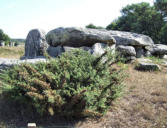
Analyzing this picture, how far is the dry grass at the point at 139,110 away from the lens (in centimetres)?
326

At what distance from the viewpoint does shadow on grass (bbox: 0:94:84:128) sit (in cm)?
314

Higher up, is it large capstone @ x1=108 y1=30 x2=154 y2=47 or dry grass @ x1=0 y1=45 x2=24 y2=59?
large capstone @ x1=108 y1=30 x2=154 y2=47

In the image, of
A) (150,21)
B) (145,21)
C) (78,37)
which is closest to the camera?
(78,37)

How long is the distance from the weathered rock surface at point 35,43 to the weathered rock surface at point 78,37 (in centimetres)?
81

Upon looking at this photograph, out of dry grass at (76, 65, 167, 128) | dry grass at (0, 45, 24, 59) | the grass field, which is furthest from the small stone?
dry grass at (0, 45, 24, 59)

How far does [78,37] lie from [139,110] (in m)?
5.15

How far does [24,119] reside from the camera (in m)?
3.32

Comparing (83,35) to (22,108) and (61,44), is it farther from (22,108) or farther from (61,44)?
(22,108)

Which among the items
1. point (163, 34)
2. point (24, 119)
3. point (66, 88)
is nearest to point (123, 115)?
point (66, 88)

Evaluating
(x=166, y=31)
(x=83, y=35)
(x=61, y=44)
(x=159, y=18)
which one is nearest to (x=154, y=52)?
(x=83, y=35)

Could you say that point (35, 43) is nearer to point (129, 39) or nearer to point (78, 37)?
point (78, 37)

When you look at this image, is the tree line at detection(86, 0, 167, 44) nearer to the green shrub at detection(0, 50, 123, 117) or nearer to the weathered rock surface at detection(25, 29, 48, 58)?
the weathered rock surface at detection(25, 29, 48, 58)

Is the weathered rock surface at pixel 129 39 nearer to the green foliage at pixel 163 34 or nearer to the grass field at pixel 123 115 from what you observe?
the grass field at pixel 123 115

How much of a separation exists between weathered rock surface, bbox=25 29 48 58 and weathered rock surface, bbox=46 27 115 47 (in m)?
0.81
